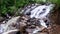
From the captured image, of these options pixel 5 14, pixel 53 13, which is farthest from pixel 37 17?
pixel 5 14

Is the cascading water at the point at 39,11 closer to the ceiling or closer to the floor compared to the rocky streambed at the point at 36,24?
closer to the ceiling

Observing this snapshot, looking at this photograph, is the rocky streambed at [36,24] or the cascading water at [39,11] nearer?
the rocky streambed at [36,24]

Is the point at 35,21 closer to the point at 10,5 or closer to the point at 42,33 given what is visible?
the point at 42,33

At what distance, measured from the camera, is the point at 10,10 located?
7.63 m

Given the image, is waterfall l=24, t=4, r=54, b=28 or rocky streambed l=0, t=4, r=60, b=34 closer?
rocky streambed l=0, t=4, r=60, b=34

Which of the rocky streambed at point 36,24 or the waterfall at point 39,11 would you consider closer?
the rocky streambed at point 36,24

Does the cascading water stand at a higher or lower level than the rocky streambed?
higher

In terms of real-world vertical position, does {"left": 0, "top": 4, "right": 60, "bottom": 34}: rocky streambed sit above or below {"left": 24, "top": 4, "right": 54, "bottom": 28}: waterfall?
below

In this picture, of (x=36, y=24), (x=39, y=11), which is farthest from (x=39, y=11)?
(x=36, y=24)

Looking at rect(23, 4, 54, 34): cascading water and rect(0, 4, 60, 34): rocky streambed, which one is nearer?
rect(0, 4, 60, 34): rocky streambed

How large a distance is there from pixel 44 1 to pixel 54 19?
1.96 metres

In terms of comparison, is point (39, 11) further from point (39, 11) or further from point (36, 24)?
point (36, 24)

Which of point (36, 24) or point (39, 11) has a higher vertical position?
point (39, 11)

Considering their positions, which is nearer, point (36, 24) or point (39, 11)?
point (36, 24)
